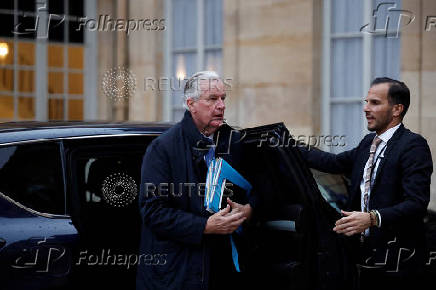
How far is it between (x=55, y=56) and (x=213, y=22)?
3176mm

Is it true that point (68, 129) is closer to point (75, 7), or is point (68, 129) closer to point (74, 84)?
point (74, 84)

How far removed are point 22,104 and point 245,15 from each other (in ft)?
14.1

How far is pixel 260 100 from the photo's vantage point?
9711 millimetres

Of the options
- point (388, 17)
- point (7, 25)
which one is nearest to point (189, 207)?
point (388, 17)

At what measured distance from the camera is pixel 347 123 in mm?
9250

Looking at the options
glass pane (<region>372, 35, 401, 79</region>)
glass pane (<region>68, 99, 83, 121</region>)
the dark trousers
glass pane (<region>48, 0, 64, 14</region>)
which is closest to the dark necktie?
the dark trousers

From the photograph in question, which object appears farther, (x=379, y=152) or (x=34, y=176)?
(x=34, y=176)

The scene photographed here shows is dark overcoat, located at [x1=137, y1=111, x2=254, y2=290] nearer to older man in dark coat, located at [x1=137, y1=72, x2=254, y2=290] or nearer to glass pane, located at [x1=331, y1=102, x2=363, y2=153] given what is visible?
older man in dark coat, located at [x1=137, y1=72, x2=254, y2=290]

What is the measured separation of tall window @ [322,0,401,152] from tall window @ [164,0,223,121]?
1.89 m

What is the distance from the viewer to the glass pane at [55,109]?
1226 centimetres

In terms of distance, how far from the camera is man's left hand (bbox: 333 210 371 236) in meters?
3.38

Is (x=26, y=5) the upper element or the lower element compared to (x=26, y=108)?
upper

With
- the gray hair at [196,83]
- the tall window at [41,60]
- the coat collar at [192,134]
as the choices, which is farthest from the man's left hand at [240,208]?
the tall window at [41,60]

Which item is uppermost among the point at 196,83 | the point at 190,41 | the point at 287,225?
the point at 190,41
